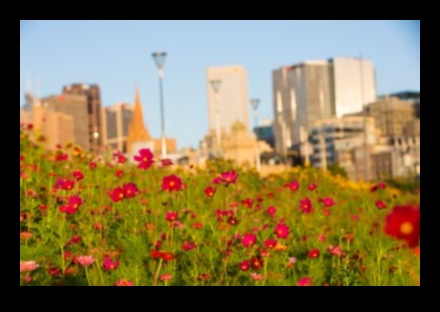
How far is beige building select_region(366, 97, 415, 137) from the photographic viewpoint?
12331 cm

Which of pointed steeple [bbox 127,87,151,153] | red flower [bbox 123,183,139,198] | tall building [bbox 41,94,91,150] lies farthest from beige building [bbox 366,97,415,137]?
red flower [bbox 123,183,139,198]

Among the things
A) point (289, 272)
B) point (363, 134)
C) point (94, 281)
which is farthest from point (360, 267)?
point (363, 134)

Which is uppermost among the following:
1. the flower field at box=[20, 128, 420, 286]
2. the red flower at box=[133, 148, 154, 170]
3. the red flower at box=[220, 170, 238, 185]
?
the red flower at box=[133, 148, 154, 170]

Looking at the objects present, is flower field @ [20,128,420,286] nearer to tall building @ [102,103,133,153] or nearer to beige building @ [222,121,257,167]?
beige building @ [222,121,257,167]

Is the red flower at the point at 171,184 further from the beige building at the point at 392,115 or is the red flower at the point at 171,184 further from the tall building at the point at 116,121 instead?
the tall building at the point at 116,121

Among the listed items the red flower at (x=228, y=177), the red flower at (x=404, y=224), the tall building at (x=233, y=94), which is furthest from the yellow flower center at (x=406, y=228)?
the tall building at (x=233, y=94)

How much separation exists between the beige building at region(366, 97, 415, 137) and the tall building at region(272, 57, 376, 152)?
2136 centimetres

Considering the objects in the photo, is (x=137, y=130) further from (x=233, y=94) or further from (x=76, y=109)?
(x=233, y=94)

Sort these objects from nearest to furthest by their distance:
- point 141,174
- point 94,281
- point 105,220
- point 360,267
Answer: point 94,281 → point 360,267 → point 105,220 → point 141,174

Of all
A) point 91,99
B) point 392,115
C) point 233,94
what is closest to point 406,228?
point 392,115

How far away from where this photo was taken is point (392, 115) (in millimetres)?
123812

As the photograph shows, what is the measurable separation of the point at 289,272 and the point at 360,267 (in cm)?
37
